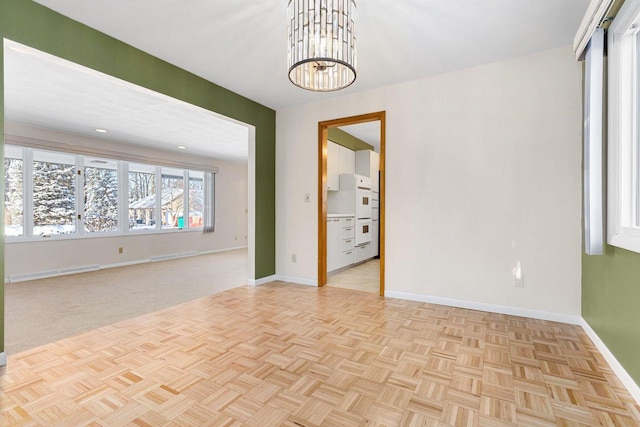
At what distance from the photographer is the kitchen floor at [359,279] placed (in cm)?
402

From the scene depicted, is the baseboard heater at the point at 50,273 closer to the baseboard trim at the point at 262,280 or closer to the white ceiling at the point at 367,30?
the baseboard trim at the point at 262,280

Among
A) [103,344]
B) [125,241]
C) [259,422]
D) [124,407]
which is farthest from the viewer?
[125,241]

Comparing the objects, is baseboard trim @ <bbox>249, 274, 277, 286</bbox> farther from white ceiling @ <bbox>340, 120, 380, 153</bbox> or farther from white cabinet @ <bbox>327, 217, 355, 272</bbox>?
white ceiling @ <bbox>340, 120, 380, 153</bbox>

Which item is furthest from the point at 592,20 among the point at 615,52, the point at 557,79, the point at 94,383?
the point at 94,383

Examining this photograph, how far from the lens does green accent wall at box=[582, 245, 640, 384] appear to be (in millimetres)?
1664

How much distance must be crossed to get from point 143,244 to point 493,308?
20.2ft

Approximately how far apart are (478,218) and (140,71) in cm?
339

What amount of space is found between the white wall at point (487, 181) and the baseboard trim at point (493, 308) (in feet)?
0.13

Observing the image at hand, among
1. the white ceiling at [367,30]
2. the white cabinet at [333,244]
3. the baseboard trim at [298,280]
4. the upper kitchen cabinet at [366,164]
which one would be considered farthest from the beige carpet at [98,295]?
the upper kitchen cabinet at [366,164]

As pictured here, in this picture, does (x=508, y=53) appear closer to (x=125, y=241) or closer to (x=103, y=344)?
(x=103, y=344)

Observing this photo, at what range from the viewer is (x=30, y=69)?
2955 millimetres

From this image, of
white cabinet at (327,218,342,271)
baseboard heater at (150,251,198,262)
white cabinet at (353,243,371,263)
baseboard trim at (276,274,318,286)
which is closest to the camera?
baseboard trim at (276,274,318,286)

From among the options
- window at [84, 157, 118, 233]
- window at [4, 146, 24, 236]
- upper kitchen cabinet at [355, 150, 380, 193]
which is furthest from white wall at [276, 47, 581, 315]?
window at [4, 146, 24, 236]

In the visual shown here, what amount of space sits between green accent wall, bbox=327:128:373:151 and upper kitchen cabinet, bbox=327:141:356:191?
7 cm
